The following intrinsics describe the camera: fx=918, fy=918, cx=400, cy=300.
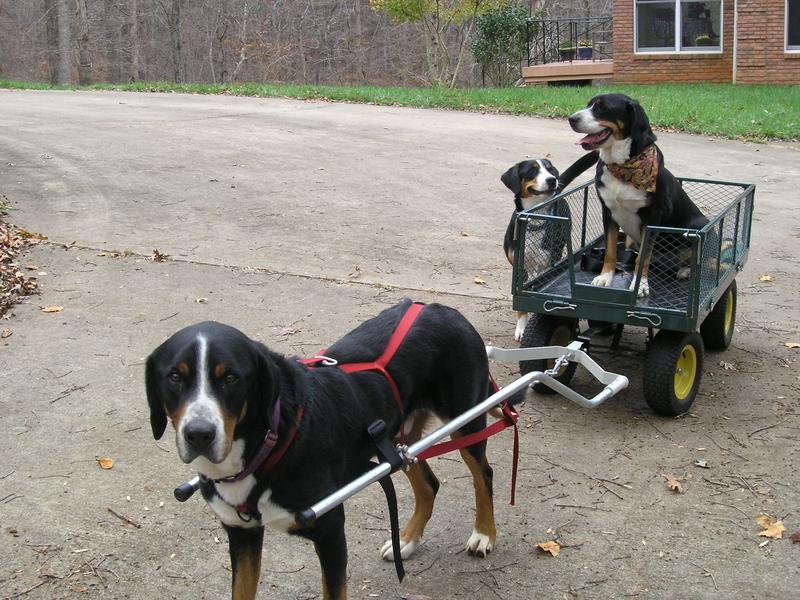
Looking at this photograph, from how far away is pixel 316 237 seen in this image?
9016mm

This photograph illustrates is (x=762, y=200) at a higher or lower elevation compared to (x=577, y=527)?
higher

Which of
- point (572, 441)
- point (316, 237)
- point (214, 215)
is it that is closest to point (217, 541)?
point (572, 441)

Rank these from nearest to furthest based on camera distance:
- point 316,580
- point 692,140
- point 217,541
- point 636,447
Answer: point 316,580 < point 217,541 < point 636,447 < point 692,140

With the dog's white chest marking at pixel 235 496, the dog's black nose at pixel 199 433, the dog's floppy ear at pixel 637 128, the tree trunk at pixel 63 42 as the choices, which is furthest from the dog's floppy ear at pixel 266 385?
the tree trunk at pixel 63 42

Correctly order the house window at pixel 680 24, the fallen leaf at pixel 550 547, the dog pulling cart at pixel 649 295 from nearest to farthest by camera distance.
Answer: the fallen leaf at pixel 550 547
the dog pulling cart at pixel 649 295
the house window at pixel 680 24

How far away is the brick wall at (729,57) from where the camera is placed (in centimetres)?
2128

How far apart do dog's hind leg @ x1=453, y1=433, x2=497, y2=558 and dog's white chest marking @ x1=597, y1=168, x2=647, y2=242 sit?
7.80 ft

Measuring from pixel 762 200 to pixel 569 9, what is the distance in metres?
31.3

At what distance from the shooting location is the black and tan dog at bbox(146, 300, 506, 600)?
280 cm

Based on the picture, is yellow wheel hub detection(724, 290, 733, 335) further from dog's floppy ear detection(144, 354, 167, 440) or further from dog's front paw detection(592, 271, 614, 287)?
dog's floppy ear detection(144, 354, 167, 440)

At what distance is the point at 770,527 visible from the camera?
431 cm

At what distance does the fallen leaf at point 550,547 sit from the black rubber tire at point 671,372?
1.51m

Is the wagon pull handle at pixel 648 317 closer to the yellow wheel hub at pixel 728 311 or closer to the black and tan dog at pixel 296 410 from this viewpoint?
the yellow wheel hub at pixel 728 311

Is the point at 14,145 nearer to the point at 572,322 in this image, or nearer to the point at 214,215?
the point at 214,215
